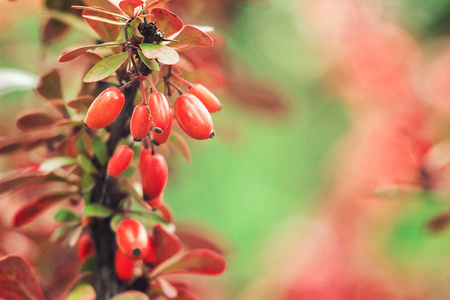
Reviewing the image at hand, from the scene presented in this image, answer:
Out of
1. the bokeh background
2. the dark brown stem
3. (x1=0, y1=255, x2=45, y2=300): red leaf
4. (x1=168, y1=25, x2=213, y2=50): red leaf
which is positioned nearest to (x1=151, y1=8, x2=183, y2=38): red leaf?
(x1=168, y1=25, x2=213, y2=50): red leaf

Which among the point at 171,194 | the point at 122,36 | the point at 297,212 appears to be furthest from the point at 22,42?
the point at 297,212

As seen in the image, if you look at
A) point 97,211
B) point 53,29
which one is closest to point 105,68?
point 97,211

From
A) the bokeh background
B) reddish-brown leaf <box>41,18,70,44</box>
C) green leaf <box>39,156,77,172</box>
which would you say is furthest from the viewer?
the bokeh background

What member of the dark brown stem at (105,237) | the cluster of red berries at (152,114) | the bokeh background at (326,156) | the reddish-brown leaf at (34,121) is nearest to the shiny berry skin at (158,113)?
the cluster of red berries at (152,114)

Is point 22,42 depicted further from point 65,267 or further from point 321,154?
point 321,154

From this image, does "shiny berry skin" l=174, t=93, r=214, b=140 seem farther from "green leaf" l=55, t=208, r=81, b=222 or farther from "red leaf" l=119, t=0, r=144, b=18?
"green leaf" l=55, t=208, r=81, b=222

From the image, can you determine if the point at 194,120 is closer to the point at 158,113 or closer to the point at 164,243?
the point at 158,113
